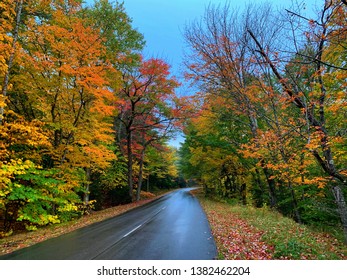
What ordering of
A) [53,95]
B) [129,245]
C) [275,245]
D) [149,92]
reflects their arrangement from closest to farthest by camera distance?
[275,245] → [129,245] → [53,95] → [149,92]

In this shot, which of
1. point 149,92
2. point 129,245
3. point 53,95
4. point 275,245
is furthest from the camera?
point 149,92

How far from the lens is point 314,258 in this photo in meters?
5.50

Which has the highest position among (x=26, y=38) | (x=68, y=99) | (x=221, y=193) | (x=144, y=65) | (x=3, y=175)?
(x=144, y=65)

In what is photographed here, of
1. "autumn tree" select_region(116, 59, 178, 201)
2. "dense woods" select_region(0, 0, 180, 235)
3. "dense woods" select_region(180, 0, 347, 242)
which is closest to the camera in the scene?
"dense woods" select_region(180, 0, 347, 242)

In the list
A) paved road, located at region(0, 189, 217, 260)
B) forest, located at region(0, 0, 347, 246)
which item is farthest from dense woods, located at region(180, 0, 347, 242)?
paved road, located at region(0, 189, 217, 260)

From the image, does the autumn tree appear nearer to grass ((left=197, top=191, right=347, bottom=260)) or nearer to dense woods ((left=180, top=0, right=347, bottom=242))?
dense woods ((left=180, top=0, right=347, bottom=242))

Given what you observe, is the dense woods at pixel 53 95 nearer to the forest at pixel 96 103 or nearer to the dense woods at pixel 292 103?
the forest at pixel 96 103

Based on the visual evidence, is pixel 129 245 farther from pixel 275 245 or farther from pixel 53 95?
pixel 53 95

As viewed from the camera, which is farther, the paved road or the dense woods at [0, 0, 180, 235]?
the dense woods at [0, 0, 180, 235]

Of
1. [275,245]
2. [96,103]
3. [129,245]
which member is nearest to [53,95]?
[96,103]

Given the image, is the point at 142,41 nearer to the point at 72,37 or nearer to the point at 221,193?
the point at 72,37

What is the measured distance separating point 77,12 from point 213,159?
17.3 metres
